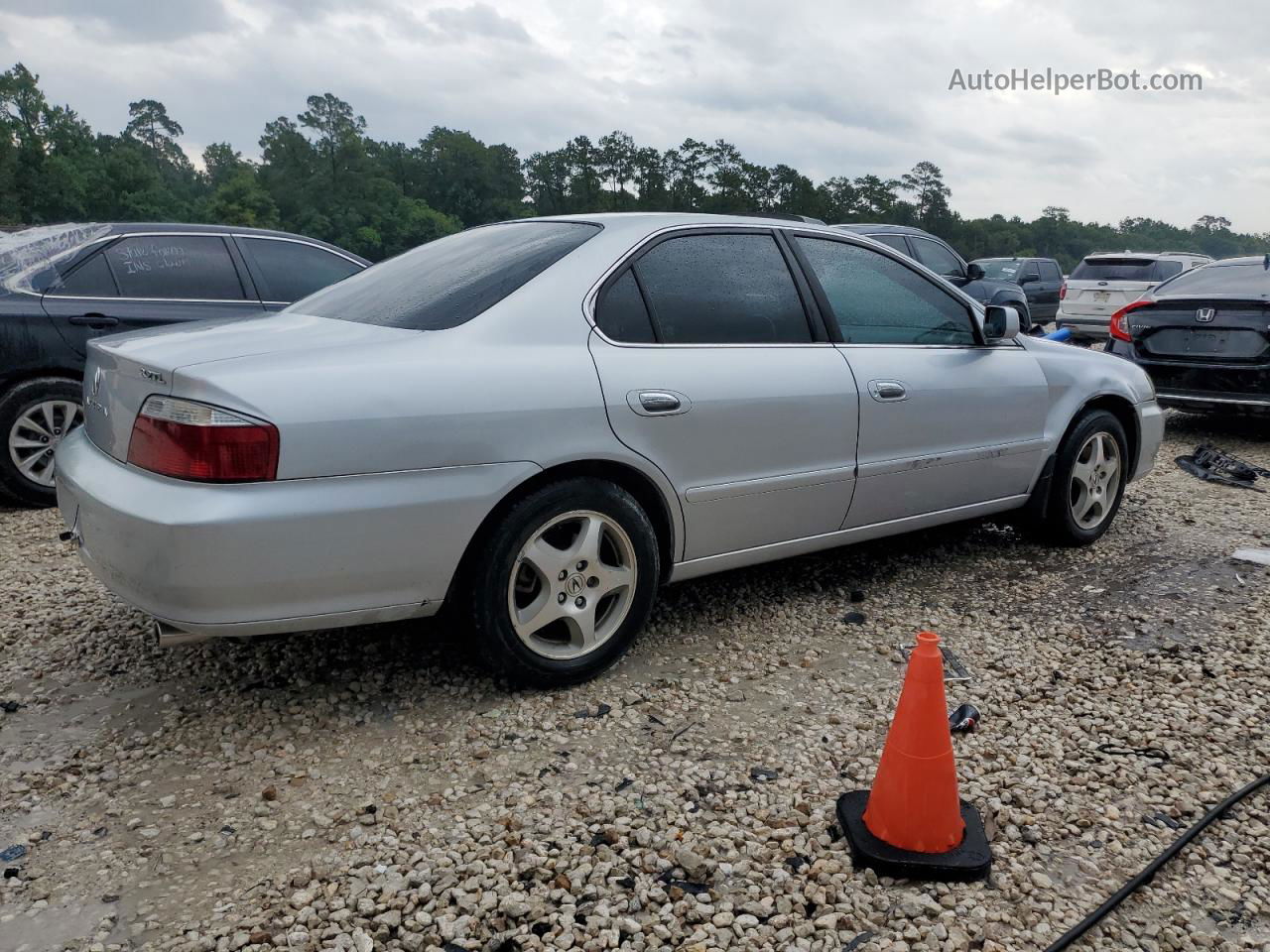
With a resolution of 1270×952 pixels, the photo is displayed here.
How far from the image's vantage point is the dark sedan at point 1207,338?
296 inches

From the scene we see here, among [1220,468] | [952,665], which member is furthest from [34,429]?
[1220,468]

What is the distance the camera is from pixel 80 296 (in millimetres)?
5652

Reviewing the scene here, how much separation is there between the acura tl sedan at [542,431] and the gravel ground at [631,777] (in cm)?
39

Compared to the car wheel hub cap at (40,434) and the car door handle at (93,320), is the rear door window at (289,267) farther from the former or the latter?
the car wheel hub cap at (40,434)

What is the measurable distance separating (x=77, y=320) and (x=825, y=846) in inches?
201

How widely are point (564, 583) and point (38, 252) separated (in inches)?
174

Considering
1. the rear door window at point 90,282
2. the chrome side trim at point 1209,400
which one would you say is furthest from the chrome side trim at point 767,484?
the chrome side trim at point 1209,400

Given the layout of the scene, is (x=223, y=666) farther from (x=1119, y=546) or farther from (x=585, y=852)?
(x=1119, y=546)

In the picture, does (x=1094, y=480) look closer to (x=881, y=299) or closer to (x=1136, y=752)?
(x=881, y=299)

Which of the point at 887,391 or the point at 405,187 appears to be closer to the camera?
the point at 887,391

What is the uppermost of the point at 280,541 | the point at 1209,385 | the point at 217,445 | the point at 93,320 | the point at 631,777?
the point at 93,320

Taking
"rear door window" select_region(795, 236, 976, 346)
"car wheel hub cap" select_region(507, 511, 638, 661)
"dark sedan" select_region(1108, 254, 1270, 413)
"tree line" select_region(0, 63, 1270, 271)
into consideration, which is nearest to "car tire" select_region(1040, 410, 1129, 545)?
"rear door window" select_region(795, 236, 976, 346)

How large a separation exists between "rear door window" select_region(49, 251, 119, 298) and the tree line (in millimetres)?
49433

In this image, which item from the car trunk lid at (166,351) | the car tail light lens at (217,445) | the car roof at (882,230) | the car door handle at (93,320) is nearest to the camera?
the car tail light lens at (217,445)
